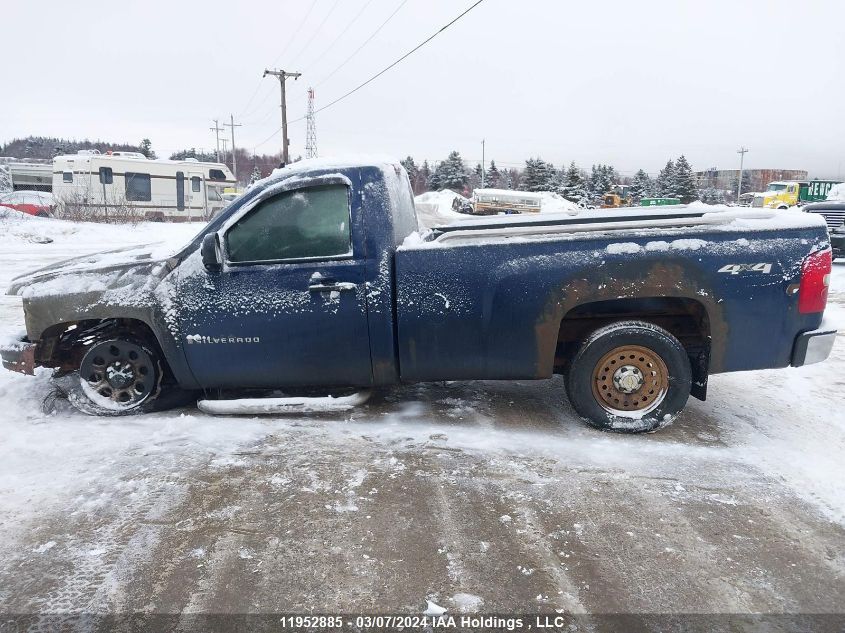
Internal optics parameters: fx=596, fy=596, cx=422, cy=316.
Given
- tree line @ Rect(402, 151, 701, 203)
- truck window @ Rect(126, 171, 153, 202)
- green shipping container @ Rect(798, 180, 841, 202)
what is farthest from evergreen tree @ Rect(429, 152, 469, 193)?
truck window @ Rect(126, 171, 153, 202)

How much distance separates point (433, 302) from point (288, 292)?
1041mm

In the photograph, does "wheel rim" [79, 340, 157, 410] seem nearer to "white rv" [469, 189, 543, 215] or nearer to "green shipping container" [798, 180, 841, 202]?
"white rv" [469, 189, 543, 215]

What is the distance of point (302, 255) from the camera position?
430 cm

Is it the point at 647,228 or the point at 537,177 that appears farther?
the point at 537,177

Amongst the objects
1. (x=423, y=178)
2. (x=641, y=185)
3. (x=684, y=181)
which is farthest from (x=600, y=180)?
(x=423, y=178)

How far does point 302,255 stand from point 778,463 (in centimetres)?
348

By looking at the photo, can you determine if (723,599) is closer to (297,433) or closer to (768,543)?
(768,543)

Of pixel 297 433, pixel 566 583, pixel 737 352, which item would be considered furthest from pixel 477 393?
pixel 566 583

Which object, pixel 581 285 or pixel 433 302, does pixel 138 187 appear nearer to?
pixel 433 302

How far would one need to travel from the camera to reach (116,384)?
4.59m

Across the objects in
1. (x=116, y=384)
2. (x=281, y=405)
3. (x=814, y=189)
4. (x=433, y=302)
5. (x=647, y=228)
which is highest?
(x=814, y=189)

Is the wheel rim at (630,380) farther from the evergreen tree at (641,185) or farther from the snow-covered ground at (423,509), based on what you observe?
the evergreen tree at (641,185)

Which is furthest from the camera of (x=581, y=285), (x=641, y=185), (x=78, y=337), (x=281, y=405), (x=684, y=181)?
(x=641, y=185)

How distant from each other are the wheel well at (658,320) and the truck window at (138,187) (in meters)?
28.3
